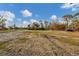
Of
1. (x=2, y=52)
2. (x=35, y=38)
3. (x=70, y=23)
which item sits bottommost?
(x=2, y=52)

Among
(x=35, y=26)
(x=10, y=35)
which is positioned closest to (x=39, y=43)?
(x=35, y=26)

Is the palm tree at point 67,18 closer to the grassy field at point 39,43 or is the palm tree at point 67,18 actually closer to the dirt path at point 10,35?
the grassy field at point 39,43

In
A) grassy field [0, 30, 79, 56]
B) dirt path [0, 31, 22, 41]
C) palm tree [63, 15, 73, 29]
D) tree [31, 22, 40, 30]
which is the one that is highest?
palm tree [63, 15, 73, 29]

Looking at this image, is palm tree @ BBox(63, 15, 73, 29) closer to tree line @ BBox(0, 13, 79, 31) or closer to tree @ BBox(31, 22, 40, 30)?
tree line @ BBox(0, 13, 79, 31)

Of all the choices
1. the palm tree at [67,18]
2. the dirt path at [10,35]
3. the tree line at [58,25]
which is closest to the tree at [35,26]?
the tree line at [58,25]

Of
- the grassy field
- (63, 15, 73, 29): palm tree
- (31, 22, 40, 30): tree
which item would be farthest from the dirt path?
(63, 15, 73, 29): palm tree

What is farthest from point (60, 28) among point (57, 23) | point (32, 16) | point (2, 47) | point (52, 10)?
point (2, 47)

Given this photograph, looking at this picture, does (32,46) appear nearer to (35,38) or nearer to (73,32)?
(35,38)

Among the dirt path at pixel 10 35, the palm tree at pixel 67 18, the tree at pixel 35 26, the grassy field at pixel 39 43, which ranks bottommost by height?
the grassy field at pixel 39 43
